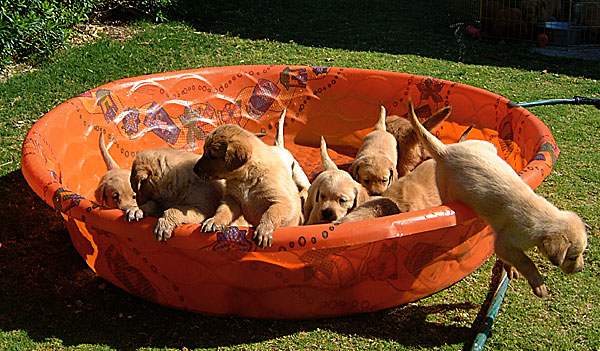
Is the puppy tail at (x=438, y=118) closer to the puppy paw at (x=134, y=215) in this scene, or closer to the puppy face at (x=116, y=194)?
the puppy face at (x=116, y=194)

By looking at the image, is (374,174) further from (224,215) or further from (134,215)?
(134,215)

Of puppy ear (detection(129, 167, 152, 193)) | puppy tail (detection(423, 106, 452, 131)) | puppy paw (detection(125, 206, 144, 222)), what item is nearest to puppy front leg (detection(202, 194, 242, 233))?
puppy paw (detection(125, 206, 144, 222))

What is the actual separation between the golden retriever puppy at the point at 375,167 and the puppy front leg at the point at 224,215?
1.43 m

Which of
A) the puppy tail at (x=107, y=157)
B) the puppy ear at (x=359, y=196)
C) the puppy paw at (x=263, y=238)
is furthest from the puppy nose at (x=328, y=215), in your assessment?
the puppy tail at (x=107, y=157)

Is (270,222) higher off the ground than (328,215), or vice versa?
(270,222)

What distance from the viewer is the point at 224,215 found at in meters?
3.99

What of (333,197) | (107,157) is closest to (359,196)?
(333,197)

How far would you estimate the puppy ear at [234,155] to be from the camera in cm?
389

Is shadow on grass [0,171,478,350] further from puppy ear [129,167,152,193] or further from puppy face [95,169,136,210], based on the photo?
puppy ear [129,167,152,193]

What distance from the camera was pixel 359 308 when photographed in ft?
13.4

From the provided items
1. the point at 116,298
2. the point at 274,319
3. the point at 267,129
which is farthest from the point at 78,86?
the point at 274,319

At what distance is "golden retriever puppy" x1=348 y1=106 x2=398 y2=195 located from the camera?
5.18 meters

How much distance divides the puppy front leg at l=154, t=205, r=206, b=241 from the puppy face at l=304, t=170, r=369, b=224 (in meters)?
0.93

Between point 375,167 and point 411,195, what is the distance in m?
0.65
